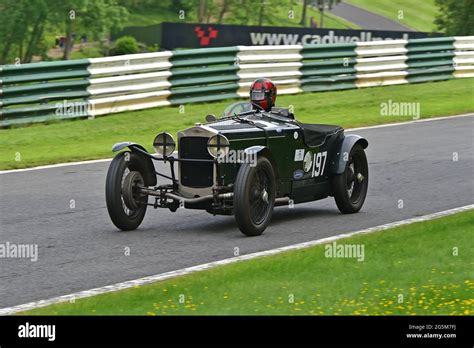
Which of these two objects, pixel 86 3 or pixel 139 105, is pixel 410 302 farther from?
pixel 86 3

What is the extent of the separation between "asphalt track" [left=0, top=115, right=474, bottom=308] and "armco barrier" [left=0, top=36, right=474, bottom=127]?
355 cm

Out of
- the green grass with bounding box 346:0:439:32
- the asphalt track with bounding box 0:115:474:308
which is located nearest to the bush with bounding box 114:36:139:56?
the green grass with bounding box 346:0:439:32

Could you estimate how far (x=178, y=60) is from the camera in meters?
20.2

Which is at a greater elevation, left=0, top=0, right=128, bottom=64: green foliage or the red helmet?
left=0, top=0, right=128, bottom=64: green foliage

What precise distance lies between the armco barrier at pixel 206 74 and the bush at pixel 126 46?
33328mm

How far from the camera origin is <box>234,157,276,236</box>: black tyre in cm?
983

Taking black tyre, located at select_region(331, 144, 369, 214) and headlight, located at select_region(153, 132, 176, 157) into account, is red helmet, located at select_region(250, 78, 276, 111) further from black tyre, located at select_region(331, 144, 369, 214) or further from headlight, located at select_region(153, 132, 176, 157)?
headlight, located at select_region(153, 132, 176, 157)

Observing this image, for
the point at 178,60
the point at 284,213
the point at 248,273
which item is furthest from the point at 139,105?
the point at 248,273

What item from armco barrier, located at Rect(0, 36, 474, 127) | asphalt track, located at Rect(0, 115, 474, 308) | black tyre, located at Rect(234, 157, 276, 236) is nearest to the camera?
asphalt track, located at Rect(0, 115, 474, 308)

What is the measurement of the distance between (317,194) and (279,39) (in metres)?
31.7

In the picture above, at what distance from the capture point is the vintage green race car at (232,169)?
10.1 m

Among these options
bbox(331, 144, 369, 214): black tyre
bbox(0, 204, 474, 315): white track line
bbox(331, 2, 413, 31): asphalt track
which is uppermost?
bbox(331, 2, 413, 31): asphalt track

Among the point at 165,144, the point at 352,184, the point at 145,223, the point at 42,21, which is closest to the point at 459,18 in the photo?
the point at 42,21

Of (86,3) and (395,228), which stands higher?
(86,3)
